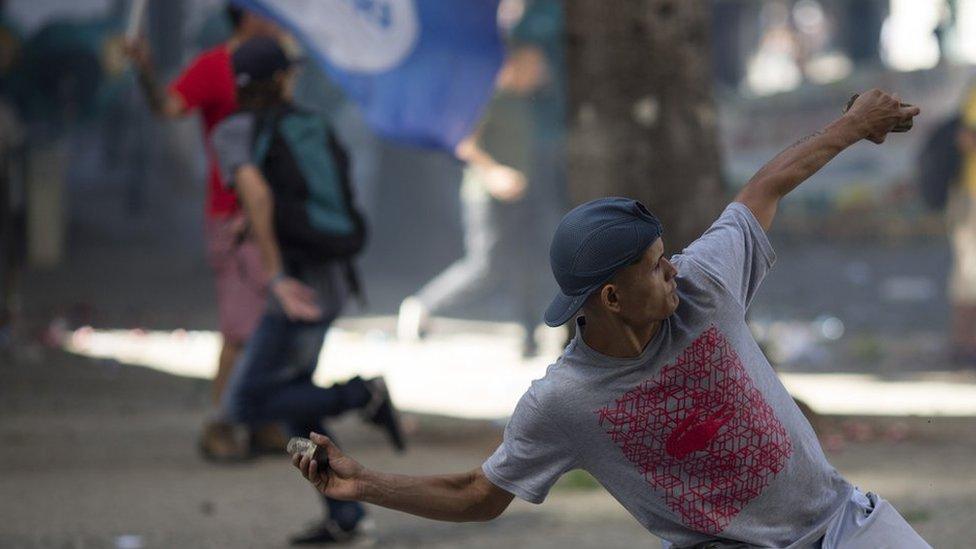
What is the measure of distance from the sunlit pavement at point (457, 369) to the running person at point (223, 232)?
5.97ft

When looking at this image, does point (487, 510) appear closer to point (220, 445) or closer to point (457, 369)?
point (220, 445)

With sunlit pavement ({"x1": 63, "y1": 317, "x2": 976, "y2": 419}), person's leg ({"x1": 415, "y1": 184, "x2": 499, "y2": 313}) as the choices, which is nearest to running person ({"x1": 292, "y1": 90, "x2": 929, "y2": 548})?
sunlit pavement ({"x1": 63, "y1": 317, "x2": 976, "y2": 419})

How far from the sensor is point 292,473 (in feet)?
26.2

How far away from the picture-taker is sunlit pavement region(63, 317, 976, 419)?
391 inches

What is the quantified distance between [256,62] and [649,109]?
2.29 m

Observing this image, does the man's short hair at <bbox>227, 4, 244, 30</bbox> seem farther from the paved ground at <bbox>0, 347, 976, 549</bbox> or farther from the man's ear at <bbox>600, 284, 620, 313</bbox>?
the man's ear at <bbox>600, 284, 620, 313</bbox>

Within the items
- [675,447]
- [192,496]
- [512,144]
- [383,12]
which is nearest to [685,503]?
[675,447]

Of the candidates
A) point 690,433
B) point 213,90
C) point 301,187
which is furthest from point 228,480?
point 690,433

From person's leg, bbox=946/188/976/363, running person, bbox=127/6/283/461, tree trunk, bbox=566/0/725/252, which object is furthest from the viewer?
person's leg, bbox=946/188/976/363

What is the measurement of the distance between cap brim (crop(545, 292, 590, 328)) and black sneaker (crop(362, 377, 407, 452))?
2.88 m

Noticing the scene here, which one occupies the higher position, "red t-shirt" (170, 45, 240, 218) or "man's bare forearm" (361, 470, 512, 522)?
"man's bare forearm" (361, 470, 512, 522)

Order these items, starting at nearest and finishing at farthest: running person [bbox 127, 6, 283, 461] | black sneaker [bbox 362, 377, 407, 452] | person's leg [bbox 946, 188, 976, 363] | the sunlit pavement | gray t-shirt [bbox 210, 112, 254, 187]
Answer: black sneaker [bbox 362, 377, 407, 452] < gray t-shirt [bbox 210, 112, 254, 187] < running person [bbox 127, 6, 283, 461] < the sunlit pavement < person's leg [bbox 946, 188, 976, 363]

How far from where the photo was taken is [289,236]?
6.80 metres

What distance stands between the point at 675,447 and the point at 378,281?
1170 centimetres
